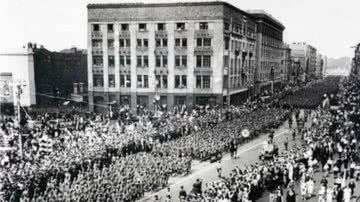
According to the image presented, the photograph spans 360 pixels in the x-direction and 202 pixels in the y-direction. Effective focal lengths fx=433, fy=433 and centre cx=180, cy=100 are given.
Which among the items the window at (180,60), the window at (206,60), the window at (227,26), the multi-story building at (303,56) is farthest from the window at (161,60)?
the multi-story building at (303,56)

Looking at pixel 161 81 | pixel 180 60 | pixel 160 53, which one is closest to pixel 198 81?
pixel 180 60

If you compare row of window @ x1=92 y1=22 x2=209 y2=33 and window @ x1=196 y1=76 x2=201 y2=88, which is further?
window @ x1=196 y1=76 x2=201 y2=88

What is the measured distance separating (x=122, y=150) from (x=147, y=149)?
8.57 ft

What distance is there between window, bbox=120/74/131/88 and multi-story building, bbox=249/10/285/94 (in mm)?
31165

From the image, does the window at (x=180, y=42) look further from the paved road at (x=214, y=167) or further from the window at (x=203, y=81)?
the paved road at (x=214, y=167)

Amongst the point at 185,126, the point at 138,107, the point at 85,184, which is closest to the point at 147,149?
the point at 185,126

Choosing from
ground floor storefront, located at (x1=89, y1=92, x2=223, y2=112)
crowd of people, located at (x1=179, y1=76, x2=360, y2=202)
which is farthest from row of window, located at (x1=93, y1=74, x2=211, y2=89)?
crowd of people, located at (x1=179, y1=76, x2=360, y2=202)

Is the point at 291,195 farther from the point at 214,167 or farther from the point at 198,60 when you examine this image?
the point at 198,60

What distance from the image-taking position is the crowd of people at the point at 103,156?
20359mm

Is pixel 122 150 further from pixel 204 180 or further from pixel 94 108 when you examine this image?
pixel 94 108

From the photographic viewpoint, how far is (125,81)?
57.2 metres

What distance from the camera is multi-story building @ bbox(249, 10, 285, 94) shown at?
81312 mm

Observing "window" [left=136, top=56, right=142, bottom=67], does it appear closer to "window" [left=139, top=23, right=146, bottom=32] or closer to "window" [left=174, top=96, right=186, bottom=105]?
"window" [left=139, top=23, right=146, bottom=32]

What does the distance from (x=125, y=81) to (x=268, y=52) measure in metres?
43.4
